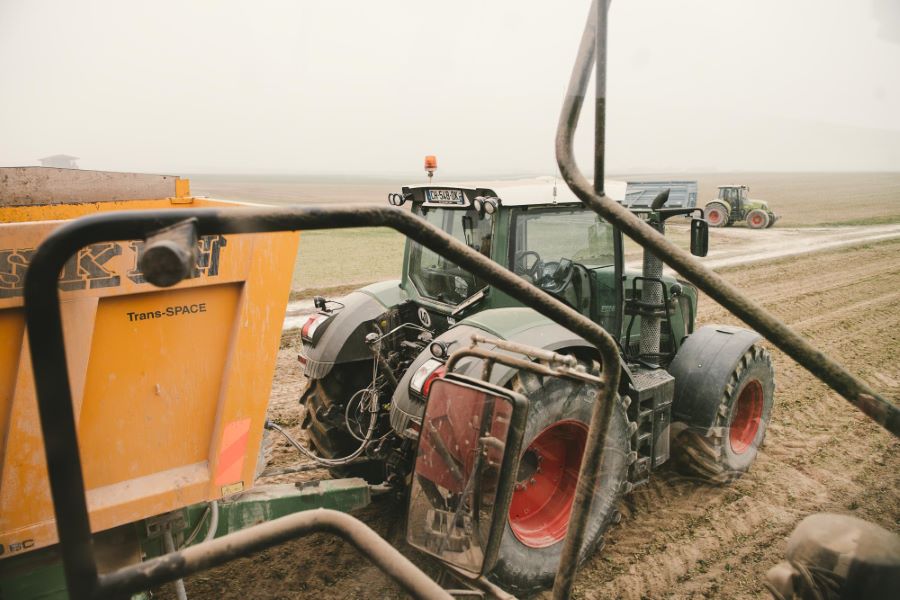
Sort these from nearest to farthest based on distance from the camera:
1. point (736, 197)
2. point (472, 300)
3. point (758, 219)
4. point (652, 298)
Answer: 1. point (472, 300)
2. point (652, 298)
3. point (758, 219)
4. point (736, 197)

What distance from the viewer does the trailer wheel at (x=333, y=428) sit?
3.93 metres

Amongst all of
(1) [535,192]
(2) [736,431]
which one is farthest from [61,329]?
(2) [736,431]

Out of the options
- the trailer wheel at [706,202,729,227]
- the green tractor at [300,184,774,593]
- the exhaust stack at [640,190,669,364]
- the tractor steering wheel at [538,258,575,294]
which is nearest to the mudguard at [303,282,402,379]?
the green tractor at [300,184,774,593]

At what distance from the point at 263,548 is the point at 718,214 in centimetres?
2578

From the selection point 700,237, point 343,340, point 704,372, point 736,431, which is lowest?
point 736,431

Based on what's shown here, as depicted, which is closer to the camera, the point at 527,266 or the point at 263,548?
the point at 263,548

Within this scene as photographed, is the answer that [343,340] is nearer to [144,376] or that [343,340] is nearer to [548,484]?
[548,484]

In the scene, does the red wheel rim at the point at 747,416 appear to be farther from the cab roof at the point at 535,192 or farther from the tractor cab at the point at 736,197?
the tractor cab at the point at 736,197

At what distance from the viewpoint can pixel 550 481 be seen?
3.47 m

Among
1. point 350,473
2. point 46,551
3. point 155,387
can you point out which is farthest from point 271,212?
point 350,473

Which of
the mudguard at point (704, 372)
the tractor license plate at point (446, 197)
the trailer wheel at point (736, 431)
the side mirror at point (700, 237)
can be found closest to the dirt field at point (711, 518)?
the trailer wheel at point (736, 431)

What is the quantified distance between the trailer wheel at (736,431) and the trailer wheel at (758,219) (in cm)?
2111

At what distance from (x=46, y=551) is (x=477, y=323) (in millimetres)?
2149

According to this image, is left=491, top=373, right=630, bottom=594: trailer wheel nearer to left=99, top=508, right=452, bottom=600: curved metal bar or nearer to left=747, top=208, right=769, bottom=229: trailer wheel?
left=99, top=508, right=452, bottom=600: curved metal bar
